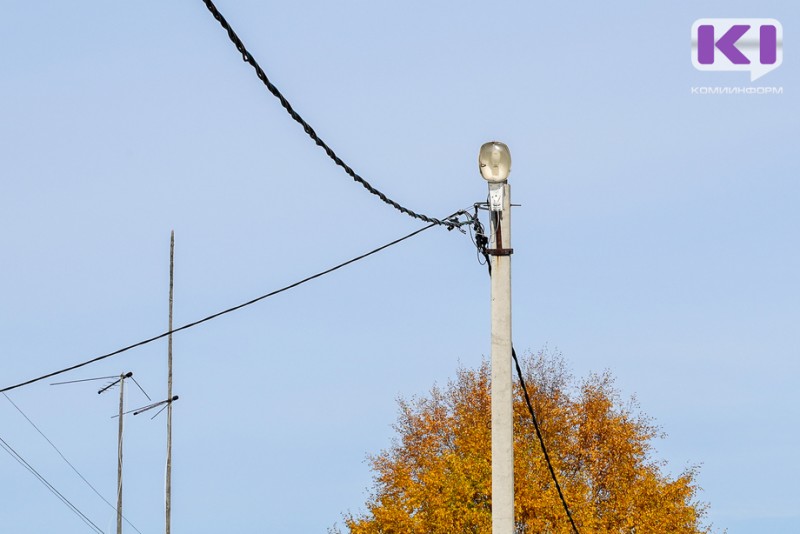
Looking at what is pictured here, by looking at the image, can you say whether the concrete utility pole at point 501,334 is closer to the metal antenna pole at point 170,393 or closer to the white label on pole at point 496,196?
the white label on pole at point 496,196

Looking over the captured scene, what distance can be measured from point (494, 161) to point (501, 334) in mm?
2123

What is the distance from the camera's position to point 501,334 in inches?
547

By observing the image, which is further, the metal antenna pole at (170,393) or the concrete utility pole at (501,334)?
the metal antenna pole at (170,393)

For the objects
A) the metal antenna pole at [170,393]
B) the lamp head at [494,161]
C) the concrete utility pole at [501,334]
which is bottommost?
the concrete utility pole at [501,334]

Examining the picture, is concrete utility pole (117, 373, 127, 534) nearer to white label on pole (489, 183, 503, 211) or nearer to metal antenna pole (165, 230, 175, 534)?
metal antenna pole (165, 230, 175, 534)

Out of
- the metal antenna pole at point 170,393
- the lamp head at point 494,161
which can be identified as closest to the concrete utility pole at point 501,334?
the lamp head at point 494,161

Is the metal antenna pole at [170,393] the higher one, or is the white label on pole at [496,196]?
the metal antenna pole at [170,393]

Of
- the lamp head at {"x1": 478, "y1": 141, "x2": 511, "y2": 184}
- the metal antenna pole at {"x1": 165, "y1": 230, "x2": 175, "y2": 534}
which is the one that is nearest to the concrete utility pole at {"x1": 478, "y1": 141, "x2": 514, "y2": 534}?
the lamp head at {"x1": 478, "y1": 141, "x2": 511, "y2": 184}

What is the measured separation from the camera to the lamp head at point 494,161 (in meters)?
Result: 14.3

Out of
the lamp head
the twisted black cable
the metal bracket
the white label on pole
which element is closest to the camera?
the twisted black cable

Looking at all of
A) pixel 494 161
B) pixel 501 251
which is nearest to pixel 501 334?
pixel 501 251

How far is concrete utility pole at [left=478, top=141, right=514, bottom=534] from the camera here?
44.2 feet

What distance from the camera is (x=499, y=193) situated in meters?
14.4

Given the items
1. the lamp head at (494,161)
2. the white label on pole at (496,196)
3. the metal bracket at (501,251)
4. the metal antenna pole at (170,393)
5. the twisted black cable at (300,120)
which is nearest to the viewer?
the twisted black cable at (300,120)
